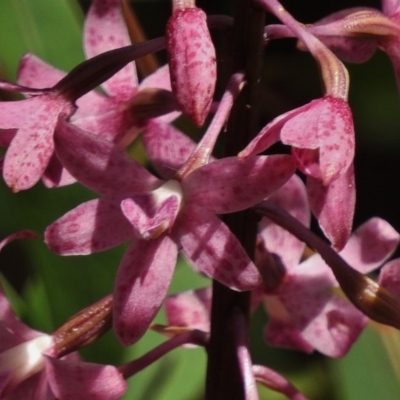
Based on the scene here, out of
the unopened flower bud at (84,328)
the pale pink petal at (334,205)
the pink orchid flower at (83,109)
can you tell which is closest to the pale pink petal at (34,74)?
the pink orchid flower at (83,109)

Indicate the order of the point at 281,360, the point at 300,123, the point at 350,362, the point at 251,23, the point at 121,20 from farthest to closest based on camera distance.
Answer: the point at 281,360
the point at 350,362
the point at 121,20
the point at 251,23
the point at 300,123

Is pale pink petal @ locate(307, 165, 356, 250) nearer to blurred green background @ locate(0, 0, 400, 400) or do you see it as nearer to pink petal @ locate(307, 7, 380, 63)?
pink petal @ locate(307, 7, 380, 63)

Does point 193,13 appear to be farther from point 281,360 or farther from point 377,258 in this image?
point 281,360

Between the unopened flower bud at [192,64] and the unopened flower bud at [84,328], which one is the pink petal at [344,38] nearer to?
the unopened flower bud at [192,64]

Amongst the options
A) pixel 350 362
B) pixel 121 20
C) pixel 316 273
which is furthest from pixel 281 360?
pixel 121 20

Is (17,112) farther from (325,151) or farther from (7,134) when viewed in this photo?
(325,151)
